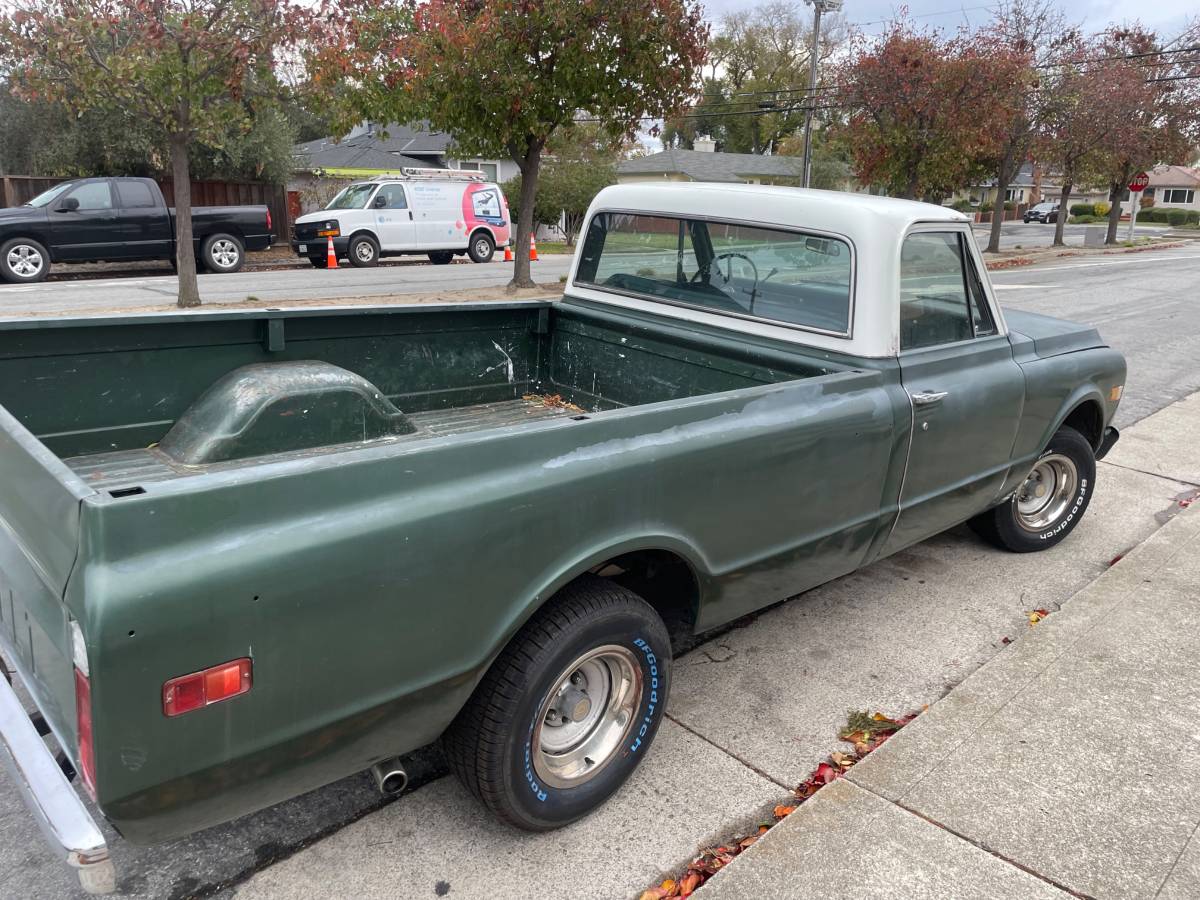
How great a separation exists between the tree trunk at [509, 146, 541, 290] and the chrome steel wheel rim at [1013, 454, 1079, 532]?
1144cm

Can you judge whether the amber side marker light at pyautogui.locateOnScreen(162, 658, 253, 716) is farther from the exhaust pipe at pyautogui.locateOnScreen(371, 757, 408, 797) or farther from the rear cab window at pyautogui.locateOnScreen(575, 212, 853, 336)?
the rear cab window at pyautogui.locateOnScreen(575, 212, 853, 336)

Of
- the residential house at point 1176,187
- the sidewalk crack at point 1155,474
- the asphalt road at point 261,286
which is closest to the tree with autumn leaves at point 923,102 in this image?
the asphalt road at point 261,286

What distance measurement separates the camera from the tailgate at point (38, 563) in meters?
1.88

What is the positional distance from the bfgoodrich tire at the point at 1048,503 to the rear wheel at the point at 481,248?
20.0 metres

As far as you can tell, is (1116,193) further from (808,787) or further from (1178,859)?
(808,787)

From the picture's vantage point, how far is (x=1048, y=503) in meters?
4.97

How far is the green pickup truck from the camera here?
1893 millimetres

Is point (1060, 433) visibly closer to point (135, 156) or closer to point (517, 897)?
point (517, 897)

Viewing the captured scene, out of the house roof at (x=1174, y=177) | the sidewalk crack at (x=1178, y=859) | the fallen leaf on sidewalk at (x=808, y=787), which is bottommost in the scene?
the fallen leaf on sidewalk at (x=808, y=787)

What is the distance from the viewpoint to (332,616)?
2025 millimetres

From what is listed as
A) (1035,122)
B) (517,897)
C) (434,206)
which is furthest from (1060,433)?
(1035,122)

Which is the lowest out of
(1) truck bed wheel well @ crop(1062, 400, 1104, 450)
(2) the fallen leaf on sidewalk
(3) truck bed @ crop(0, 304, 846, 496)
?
(2) the fallen leaf on sidewalk

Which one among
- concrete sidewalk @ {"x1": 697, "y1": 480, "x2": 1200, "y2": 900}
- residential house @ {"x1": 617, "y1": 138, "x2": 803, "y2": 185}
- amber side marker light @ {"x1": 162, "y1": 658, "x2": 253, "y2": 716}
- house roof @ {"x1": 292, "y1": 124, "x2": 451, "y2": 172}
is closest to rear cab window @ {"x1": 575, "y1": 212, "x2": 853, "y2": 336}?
concrete sidewalk @ {"x1": 697, "y1": 480, "x2": 1200, "y2": 900}

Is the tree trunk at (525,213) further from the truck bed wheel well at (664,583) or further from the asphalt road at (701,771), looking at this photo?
the truck bed wheel well at (664,583)
